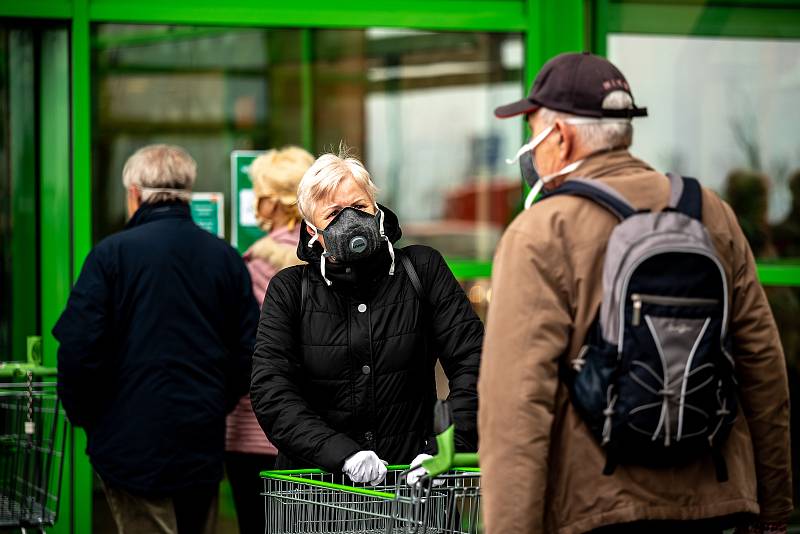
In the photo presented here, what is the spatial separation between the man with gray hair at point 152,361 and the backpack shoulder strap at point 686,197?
2.34m

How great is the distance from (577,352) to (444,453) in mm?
398

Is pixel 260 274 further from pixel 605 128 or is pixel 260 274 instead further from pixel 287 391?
pixel 605 128

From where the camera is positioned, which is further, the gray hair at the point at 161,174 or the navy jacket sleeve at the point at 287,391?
the gray hair at the point at 161,174

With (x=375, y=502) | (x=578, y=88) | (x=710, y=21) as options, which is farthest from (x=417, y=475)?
(x=710, y=21)

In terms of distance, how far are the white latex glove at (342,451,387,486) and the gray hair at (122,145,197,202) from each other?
6.35 feet

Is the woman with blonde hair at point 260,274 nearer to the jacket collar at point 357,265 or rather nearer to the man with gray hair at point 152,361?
the man with gray hair at point 152,361

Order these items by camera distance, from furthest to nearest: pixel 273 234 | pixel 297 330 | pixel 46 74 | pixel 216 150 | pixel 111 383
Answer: pixel 216 150 < pixel 46 74 < pixel 273 234 < pixel 111 383 < pixel 297 330

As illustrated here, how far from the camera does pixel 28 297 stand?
5902 mm

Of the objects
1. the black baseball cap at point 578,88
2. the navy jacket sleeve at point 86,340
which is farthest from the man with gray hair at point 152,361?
the black baseball cap at point 578,88

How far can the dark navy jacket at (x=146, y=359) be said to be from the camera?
4652mm

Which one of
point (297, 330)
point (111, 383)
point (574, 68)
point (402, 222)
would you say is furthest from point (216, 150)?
point (574, 68)

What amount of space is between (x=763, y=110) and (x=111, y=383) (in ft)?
12.8

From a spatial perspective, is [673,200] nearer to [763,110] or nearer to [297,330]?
[297,330]

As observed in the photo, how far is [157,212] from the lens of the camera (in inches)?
194
